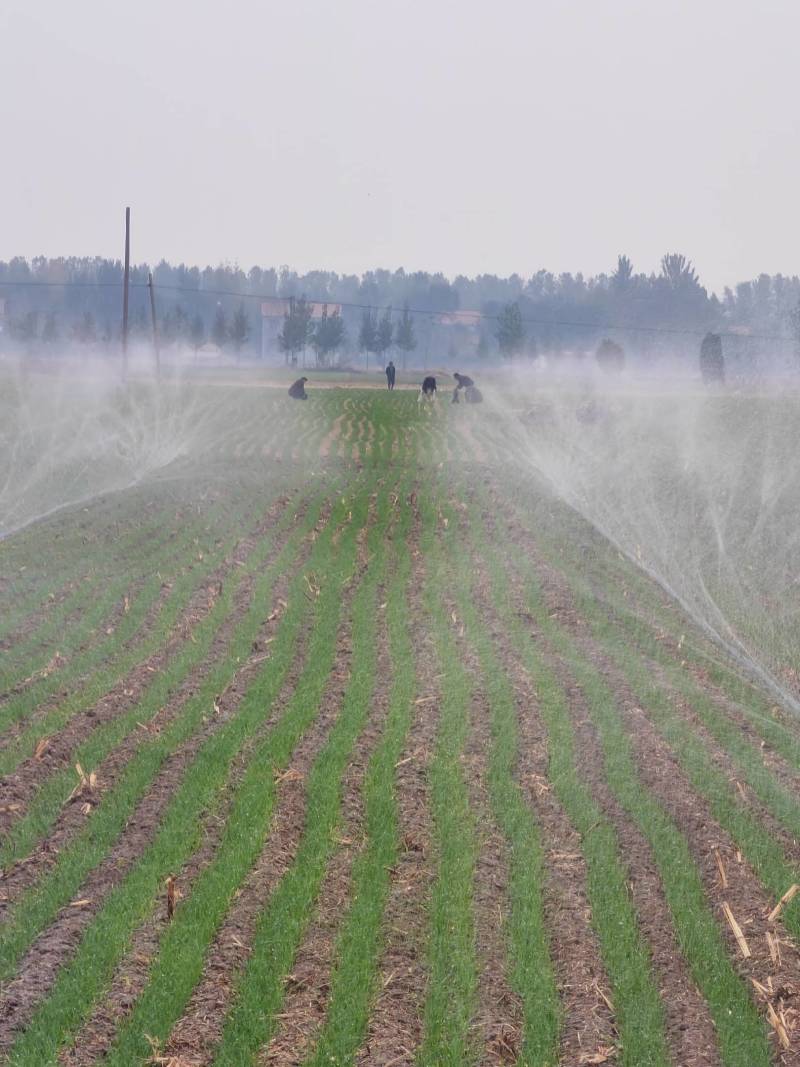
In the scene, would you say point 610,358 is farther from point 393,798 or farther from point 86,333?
point 393,798

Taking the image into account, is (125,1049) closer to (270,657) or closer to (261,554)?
(270,657)

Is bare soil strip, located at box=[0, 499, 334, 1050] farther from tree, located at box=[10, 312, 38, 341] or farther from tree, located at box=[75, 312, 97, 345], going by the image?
tree, located at box=[10, 312, 38, 341]

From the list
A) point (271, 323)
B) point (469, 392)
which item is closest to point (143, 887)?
point (469, 392)

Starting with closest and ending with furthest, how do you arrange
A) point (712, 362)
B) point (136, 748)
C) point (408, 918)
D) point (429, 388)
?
point (408, 918) → point (136, 748) → point (429, 388) → point (712, 362)

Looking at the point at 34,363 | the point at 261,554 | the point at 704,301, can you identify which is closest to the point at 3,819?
the point at 261,554

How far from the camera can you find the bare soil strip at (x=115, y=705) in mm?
9727

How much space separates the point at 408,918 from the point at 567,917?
117 cm

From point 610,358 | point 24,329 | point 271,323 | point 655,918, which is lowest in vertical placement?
point 655,918

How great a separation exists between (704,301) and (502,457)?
129 m

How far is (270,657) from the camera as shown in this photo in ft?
45.1

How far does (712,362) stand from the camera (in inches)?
2972

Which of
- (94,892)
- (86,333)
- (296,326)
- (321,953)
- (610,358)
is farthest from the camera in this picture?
(86,333)

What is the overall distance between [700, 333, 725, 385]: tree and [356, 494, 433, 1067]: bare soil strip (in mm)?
66936

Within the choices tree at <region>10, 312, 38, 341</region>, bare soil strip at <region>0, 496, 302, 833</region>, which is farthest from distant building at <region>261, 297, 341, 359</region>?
bare soil strip at <region>0, 496, 302, 833</region>
